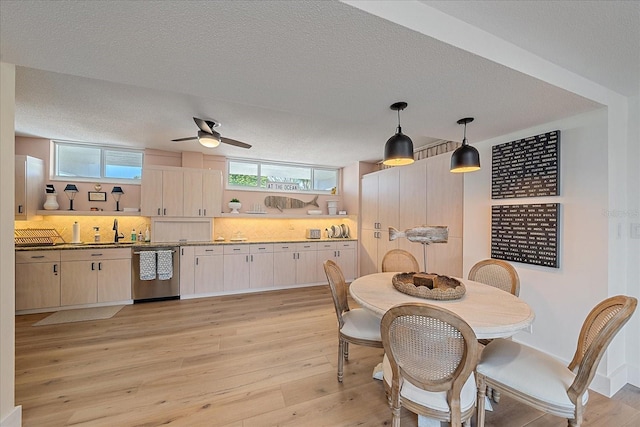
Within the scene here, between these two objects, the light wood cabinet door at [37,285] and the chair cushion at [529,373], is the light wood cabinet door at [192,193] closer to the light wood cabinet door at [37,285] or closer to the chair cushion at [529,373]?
the light wood cabinet door at [37,285]

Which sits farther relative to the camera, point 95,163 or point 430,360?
point 95,163

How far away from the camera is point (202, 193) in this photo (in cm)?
458

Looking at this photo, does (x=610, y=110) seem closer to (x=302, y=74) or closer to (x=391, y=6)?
(x=391, y=6)

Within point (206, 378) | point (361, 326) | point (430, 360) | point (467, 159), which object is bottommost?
point (206, 378)

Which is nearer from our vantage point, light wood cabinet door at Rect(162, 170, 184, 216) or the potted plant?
light wood cabinet door at Rect(162, 170, 184, 216)

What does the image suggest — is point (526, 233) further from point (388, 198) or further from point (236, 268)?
point (236, 268)

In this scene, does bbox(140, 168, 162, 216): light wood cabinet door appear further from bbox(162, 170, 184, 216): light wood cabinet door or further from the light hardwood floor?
the light hardwood floor

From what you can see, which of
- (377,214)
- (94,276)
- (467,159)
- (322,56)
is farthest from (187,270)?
(467,159)

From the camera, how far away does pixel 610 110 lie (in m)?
2.05

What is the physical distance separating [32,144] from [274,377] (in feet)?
17.4

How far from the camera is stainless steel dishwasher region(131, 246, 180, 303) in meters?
3.93

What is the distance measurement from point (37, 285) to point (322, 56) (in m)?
4.91

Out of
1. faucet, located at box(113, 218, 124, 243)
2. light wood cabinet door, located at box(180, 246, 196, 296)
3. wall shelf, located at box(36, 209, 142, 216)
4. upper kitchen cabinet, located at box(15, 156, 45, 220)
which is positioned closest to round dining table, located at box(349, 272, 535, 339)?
light wood cabinet door, located at box(180, 246, 196, 296)

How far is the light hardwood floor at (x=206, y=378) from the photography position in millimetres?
1716
